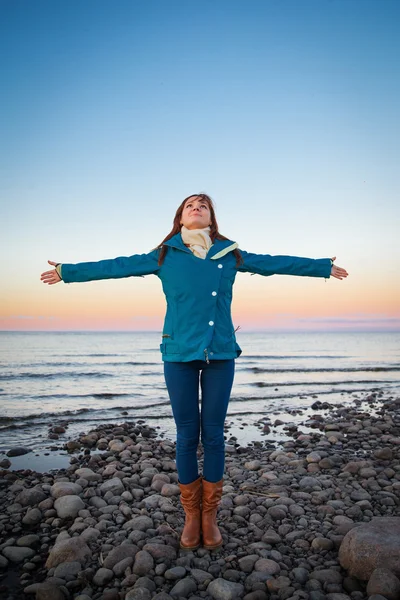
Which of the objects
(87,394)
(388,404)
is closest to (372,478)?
(388,404)

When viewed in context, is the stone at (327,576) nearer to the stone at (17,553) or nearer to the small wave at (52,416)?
the stone at (17,553)

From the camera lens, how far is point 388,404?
11703 millimetres

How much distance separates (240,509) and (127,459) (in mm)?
2444

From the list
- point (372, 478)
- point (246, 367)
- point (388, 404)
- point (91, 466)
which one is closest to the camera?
point (372, 478)

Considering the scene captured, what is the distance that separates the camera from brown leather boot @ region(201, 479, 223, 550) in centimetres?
360

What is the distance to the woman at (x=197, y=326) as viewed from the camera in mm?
3445

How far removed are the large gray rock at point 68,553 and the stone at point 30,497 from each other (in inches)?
48.9

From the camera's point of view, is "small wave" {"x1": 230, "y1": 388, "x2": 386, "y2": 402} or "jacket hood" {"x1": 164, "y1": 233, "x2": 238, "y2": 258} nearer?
"jacket hood" {"x1": 164, "y1": 233, "x2": 238, "y2": 258}

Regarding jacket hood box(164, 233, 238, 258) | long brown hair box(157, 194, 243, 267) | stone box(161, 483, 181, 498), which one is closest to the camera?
jacket hood box(164, 233, 238, 258)

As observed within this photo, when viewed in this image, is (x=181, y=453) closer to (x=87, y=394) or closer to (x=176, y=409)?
(x=176, y=409)

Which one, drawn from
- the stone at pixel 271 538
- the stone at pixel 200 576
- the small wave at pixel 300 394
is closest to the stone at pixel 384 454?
the stone at pixel 271 538

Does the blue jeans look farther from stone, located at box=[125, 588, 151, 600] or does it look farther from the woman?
stone, located at box=[125, 588, 151, 600]

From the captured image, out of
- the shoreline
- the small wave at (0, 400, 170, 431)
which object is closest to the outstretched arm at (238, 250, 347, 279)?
the shoreline

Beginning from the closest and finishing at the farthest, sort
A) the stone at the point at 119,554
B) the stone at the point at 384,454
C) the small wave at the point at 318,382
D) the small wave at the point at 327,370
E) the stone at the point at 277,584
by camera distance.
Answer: the stone at the point at 277,584
the stone at the point at 119,554
the stone at the point at 384,454
the small wave at the point at 318,382
the small wave at the point at 327,370
